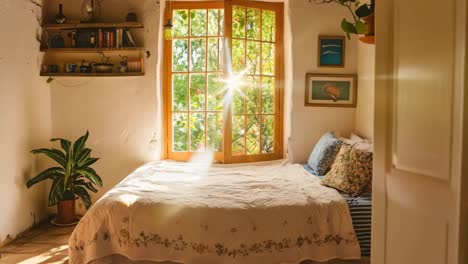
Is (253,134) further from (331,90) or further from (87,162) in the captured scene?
(87,162)

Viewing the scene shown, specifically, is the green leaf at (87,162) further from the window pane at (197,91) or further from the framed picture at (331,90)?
the framed picture at (331,90)

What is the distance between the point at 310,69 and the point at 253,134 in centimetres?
93

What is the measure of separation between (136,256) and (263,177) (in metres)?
1.34

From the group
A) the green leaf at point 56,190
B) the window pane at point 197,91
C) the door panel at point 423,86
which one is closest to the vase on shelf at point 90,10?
the window pane at point 197,91

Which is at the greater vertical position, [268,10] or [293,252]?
[268,10]

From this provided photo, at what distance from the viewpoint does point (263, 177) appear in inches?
135

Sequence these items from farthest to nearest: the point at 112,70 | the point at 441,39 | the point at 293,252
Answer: the point at 112,70
the point at 293,252
the point at 441,39

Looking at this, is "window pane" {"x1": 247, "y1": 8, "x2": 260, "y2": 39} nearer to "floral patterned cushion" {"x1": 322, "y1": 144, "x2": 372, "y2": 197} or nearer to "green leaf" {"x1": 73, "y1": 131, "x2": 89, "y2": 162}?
"floral patterned cushion" {"x1": 322, "y1": 144, "x2": 372, "y2": 197}


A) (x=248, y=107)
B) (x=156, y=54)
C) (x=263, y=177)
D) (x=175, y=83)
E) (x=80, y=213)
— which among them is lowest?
(x=80, y=213)

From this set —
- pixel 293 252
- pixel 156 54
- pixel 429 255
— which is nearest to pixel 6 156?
pixel 156 54

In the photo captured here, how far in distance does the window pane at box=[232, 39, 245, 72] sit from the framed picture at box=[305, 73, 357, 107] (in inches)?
28.1

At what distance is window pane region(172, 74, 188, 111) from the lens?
13.8 ft

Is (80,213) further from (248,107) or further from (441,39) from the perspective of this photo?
(441,39)

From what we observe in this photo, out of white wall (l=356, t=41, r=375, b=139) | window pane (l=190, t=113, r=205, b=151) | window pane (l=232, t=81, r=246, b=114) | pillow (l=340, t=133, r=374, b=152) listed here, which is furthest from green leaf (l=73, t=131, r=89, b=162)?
white wall (l=356, t=41, r=375, b=139)
